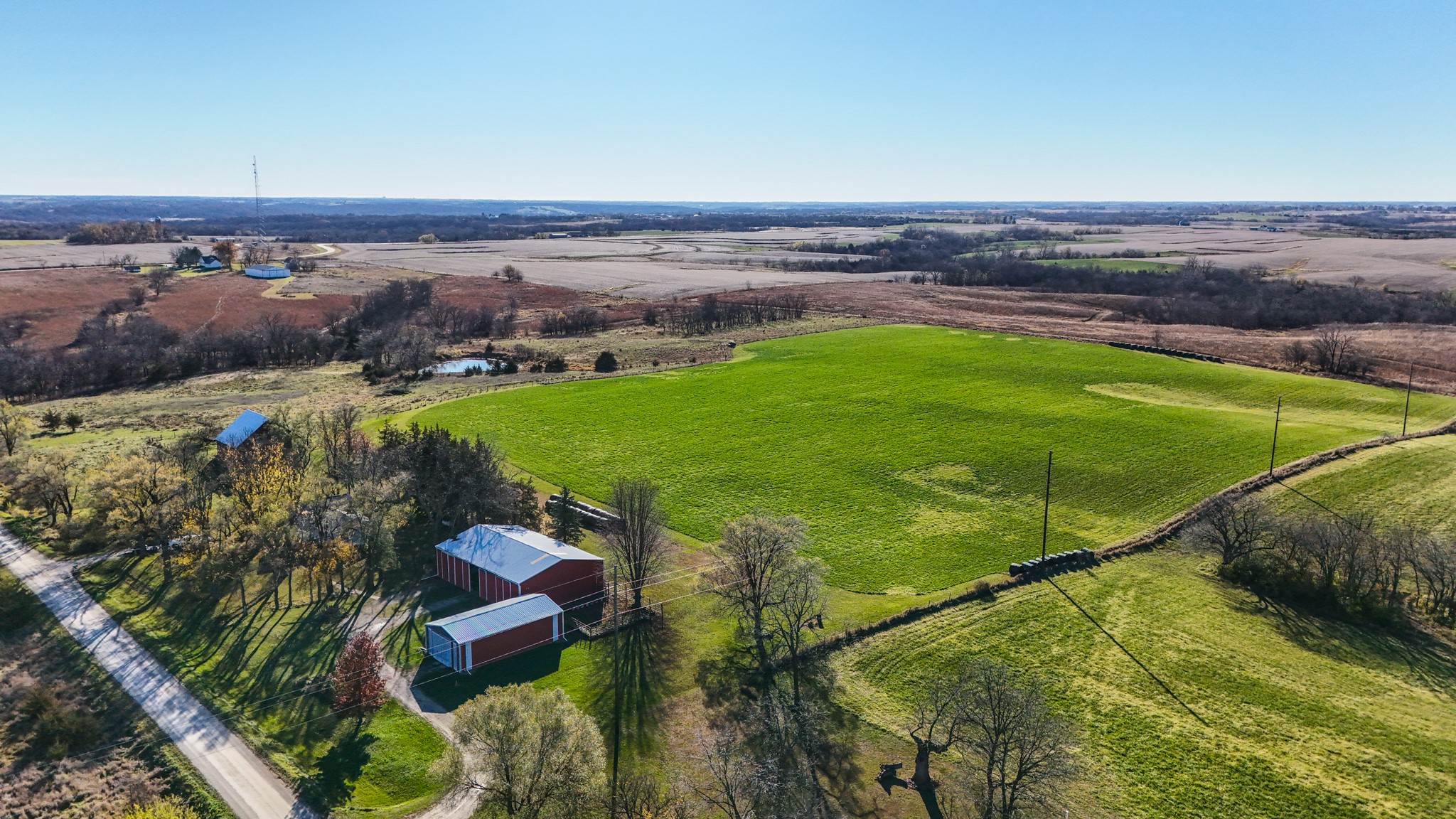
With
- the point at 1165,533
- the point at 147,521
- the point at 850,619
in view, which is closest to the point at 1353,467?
the point at 1165,533

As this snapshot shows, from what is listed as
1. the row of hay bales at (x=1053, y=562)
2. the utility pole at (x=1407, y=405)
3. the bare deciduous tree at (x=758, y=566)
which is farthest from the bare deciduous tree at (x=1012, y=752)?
the utility pole at (x=1407, y=405)

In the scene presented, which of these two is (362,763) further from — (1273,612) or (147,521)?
(1273,612)

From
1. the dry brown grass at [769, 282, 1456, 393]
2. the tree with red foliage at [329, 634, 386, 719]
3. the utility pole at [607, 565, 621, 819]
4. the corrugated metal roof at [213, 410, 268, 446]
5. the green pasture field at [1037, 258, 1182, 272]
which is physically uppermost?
the green pasture field at [1037, 258, 1182, 272]

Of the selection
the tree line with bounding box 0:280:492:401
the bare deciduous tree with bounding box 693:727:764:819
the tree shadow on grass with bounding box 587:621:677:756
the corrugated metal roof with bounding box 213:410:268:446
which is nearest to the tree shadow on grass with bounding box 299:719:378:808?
the tree shadow on grass with bounding box 587:621:677:756

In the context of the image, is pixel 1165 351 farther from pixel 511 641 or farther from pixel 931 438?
pixel 511 641

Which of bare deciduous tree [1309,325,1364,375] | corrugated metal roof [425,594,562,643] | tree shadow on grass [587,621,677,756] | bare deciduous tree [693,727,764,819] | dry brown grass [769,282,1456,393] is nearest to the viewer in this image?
bare deciduous tree [693,727,764,819]

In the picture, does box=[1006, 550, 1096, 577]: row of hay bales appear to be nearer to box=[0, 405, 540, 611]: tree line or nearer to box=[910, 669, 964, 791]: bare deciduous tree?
box=[910, 669, 964, 791]: bare deciduous tree

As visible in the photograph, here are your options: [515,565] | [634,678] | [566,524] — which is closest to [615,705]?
[634,678]
